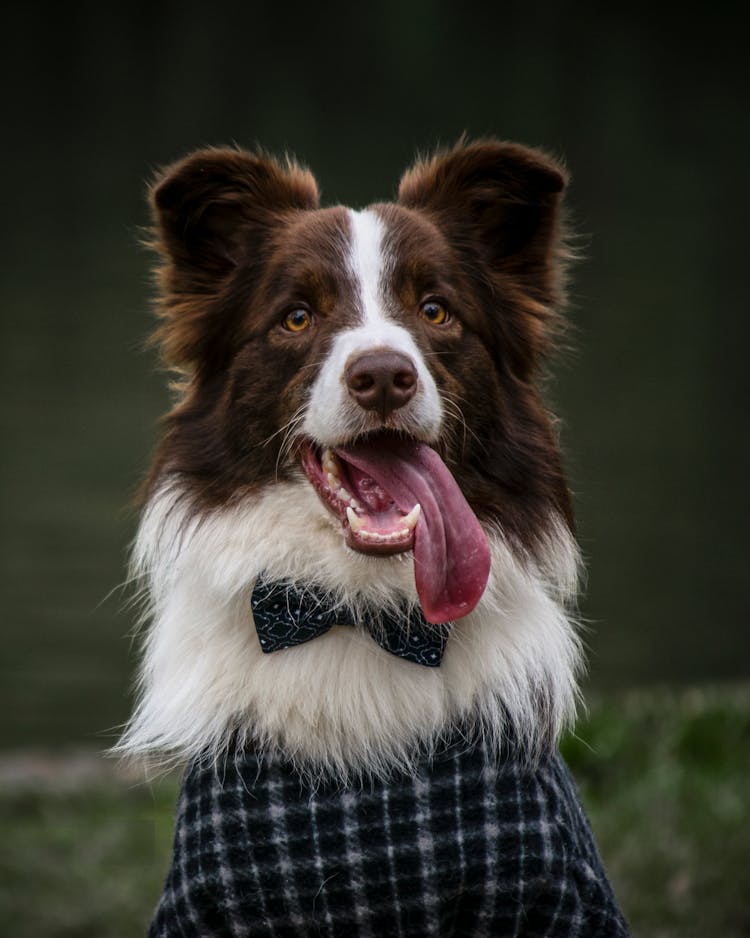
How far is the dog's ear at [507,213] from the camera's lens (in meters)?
3.60

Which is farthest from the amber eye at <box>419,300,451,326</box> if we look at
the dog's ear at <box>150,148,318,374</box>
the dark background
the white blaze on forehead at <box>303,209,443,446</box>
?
the dark background

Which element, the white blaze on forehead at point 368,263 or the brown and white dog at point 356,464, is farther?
the white blaze on forehead at point 368,263

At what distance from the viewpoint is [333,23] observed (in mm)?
14617

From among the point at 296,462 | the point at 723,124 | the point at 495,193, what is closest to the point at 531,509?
the point at 296,462

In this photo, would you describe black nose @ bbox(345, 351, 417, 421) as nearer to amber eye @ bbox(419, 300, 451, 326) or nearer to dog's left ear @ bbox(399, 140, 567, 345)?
amber eye @ bbox(419, 300, 451, 326)

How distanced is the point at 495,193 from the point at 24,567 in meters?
6.57

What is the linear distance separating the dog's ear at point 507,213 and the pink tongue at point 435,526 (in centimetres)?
61

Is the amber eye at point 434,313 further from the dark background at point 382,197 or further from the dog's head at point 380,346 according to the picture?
the dark background at point 382,197

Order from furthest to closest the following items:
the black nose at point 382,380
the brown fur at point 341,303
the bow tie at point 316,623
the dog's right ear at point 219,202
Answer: the dog's right ear at point 219,202
the brown fur at point 341,303
the bow tie at point 316,623
the black nose at point 382,380

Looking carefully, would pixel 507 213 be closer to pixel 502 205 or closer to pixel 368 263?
pixel 502 205

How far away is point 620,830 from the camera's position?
521 cm

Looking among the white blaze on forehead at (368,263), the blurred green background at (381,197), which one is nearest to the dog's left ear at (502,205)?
the white blaze on forehead at (368,263)

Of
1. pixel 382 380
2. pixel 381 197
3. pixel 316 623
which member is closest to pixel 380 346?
pixel 382 380

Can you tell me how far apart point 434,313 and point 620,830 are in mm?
2575
